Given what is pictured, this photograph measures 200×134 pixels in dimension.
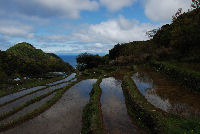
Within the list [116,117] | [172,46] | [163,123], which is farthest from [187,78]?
[172,46]

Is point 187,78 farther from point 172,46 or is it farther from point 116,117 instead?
point 172,46

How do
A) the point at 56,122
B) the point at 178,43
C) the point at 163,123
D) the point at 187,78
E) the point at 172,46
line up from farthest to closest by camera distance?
the point at 172,46, the point at 178,43, the point at 187,78, the point at 56,122, the point at 163,123

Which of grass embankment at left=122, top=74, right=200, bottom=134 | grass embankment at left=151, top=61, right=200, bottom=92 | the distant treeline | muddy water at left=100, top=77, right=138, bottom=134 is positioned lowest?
muddy water at left=100, top=77, right=138, bottom=134

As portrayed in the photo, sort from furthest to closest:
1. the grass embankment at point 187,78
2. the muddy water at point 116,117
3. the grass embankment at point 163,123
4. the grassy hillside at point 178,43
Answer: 1. the grassy hillside at point 178,43
2. the grass embankment at point 187,78
3. the muddy water at point 116,117
4. the grass embankment at point 163,123

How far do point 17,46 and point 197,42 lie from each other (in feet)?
568

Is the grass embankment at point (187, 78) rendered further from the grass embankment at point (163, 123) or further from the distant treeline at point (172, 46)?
the distant treeline at point (172, 46)

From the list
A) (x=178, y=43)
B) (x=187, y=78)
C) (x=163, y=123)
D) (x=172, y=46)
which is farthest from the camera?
(x=172, y=46)

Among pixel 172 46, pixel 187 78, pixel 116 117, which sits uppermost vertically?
pixel 172 46

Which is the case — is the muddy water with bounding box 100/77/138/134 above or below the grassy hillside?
below

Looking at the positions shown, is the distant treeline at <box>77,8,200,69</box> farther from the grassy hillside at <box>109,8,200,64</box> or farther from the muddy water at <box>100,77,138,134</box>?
the muddy water at <box>100,77,138,134</box>

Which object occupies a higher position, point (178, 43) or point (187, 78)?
point (178, 43)

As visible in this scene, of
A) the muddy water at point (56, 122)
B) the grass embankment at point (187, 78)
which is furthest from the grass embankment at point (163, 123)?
the grass embankment at point (187, 78)

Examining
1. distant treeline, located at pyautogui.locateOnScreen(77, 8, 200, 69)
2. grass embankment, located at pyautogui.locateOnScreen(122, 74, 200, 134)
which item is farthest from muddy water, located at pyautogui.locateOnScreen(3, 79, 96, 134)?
distant treeline, located at pyautogui.locateOnScreen(77, 8, 200, 69)

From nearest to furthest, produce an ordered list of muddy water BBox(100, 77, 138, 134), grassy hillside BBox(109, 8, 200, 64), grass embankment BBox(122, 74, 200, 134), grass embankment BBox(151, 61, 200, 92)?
grass embankment BBox(122, 74, 200, 134) → muddy water BBox(100, 77, 138, 134) → grass embankment BBox(151, 61, 200, 92) → grassy hillside BBox(109, 8, 200, 64)
